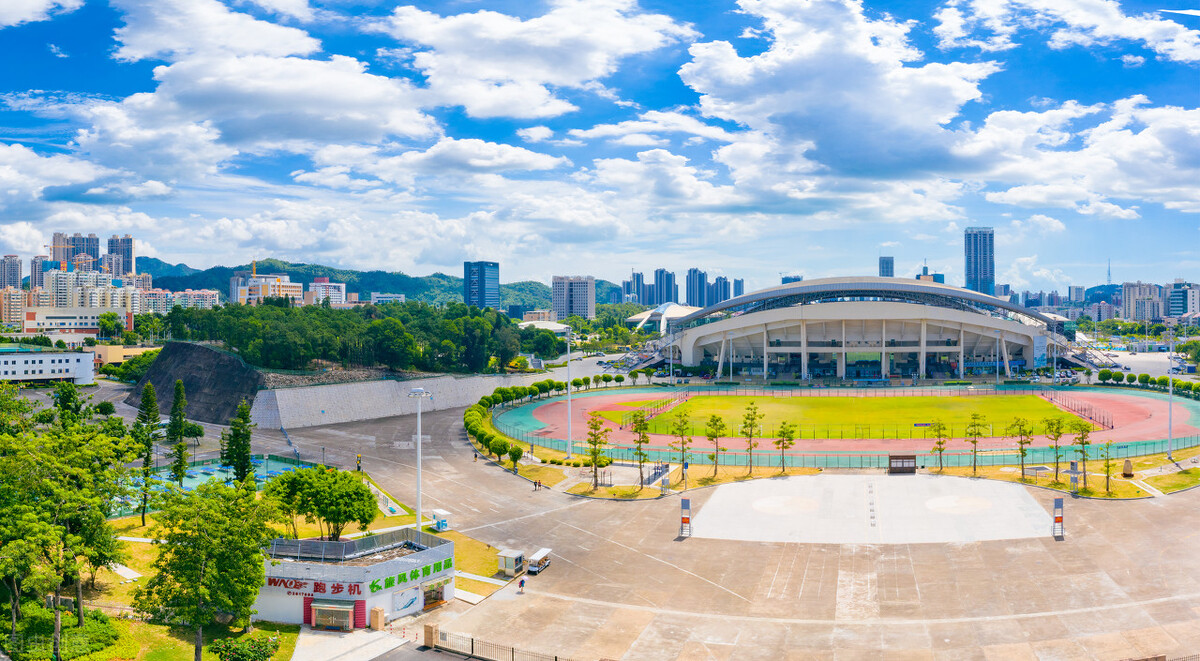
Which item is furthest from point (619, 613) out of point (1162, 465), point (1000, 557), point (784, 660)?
point (1162, 465)

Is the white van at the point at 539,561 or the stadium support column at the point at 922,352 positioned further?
the stadium support column at the point at 922,352

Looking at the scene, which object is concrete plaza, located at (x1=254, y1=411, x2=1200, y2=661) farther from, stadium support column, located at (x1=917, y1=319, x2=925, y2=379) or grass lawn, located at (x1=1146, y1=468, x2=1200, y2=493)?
stadium support column, located at (x1=917, y1=319, x2=925, y2=379)

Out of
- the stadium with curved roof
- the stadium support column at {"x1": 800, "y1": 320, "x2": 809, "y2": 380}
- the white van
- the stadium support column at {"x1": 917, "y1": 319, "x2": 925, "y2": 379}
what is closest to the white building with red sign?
the white van

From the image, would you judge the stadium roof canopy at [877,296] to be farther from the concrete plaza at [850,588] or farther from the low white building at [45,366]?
the low white building at [45,366]

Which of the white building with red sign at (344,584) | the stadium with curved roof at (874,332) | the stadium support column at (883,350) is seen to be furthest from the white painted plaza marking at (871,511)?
the stadium support column at (883,350)

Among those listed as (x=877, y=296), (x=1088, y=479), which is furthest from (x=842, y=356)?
(x=1088, y=479)
